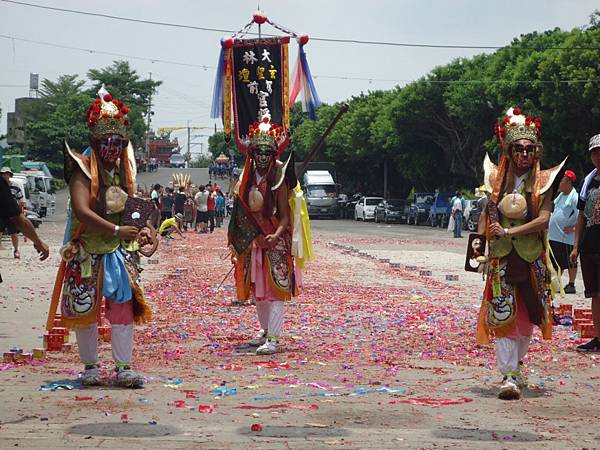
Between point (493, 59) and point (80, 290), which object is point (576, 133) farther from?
point (80, 290)

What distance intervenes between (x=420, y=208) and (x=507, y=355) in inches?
1974

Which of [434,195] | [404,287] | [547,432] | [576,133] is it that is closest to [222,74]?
[404,287]

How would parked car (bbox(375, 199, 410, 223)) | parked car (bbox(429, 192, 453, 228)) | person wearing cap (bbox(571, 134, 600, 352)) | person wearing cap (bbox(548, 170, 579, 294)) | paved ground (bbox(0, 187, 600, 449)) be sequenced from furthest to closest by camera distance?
parked car (bbox(375, 199, 410, 223))
parked car (bbox(429, 192, 453, 228))
person wearing cap (bbox(548, 170, 579, 294))
person wearing cap (bbox(571, 134, 600, 352))
paved ground (bbox(0, 187, 600, 449))

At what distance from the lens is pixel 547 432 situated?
266 inches

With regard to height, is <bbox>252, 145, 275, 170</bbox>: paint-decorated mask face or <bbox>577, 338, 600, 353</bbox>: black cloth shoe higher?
<bbox>252, 145, 275, 170</bbox>: paint-decorated mask face

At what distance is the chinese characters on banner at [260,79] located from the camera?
17.5 metres

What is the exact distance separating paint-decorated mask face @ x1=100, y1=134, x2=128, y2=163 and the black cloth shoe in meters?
4.64

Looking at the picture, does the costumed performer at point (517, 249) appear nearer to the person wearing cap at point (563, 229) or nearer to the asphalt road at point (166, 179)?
the person wearing cap at point (563, 229)

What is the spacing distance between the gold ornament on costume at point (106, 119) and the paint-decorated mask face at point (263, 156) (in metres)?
2.23

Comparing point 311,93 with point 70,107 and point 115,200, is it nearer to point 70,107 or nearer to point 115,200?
point 115,200

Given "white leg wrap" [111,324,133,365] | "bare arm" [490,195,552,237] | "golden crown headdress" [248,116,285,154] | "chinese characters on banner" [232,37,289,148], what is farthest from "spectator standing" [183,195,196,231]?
"bare arm" [490,195,552,237]

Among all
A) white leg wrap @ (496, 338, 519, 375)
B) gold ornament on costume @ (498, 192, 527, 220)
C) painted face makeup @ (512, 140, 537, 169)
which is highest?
painted face makeup @ (512, 140, 537, 169)

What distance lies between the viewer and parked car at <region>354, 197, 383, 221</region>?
64.0 metres

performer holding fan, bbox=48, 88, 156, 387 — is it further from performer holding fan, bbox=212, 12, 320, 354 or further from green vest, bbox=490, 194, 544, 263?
green vest, bbox=490, 194, 544, 263
